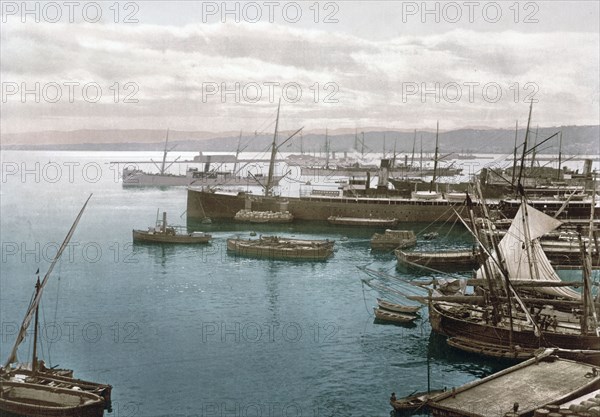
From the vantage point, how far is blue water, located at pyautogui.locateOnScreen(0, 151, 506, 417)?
32.8m

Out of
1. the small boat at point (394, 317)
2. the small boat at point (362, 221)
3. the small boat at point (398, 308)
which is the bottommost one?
the small boat at point (394, 317)

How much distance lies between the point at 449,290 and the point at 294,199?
58277 mm

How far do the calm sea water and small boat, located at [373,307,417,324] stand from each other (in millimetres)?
779

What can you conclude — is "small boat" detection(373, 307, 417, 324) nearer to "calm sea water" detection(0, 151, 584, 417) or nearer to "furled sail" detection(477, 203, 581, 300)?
"calm sea water" detection(0, 151, 584, 417)

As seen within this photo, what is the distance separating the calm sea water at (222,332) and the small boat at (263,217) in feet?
68.9

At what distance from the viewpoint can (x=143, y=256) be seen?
70938 mm

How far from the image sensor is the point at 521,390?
26188 millimetres

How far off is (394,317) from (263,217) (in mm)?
56472

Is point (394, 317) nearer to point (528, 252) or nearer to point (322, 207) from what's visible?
point (528, 252)

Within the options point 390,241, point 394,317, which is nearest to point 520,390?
point 394,317

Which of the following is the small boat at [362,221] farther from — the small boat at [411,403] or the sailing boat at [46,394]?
the sailing boat at [46,394]

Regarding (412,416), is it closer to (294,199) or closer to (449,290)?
(449,290)

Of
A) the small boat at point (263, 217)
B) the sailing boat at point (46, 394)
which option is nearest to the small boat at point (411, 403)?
the sailing boat at point (46, 394)

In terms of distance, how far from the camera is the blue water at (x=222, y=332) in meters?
32.8
